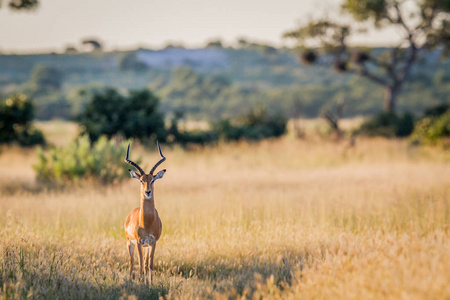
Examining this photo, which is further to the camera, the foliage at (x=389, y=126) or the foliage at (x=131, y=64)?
the foliage at (x=131, y=64)

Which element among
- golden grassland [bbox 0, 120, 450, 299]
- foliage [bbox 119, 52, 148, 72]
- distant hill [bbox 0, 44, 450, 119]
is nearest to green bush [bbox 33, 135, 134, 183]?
golden grassland [bbox 0, 120, 450, 299]

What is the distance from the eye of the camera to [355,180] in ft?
42.9

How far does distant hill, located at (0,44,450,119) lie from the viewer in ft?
227

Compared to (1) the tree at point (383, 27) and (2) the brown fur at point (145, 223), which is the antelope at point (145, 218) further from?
(1) the tree at point (383, 27)

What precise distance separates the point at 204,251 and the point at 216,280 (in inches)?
29.2

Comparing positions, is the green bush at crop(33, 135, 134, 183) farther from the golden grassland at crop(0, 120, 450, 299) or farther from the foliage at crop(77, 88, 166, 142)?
the foliage at crop(77, 88, 166, 142)

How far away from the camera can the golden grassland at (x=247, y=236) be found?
4.85 meters

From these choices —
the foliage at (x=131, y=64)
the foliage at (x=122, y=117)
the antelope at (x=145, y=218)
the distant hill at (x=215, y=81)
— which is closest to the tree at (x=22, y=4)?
the foliage at (x=122, y=117)

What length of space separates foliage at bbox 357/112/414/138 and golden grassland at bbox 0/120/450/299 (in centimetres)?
1164

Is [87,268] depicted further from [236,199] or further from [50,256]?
[236,199]

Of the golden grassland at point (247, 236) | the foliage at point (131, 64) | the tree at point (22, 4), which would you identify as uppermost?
the foliage at point (131, 64)

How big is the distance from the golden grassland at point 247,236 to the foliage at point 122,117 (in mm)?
5221

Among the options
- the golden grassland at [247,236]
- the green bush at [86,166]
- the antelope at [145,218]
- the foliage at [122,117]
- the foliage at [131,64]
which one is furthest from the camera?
the foliage at [131,64]

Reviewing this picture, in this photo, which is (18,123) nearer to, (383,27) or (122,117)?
(122,117)
